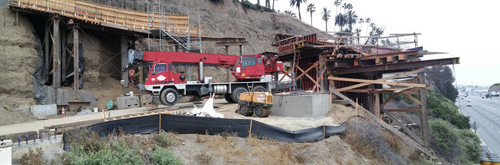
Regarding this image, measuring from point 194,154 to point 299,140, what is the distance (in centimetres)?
364

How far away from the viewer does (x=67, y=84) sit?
19641 millimetres

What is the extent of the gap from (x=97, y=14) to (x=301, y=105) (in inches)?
667

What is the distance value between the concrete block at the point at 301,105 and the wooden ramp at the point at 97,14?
10881mm

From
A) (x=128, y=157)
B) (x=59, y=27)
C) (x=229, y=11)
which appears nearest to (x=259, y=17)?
(x=229, y=11)

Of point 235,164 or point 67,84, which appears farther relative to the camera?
point 67,84

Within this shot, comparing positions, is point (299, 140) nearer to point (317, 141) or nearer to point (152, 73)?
point (317, 141)

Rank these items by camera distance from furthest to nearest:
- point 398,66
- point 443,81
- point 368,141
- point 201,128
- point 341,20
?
point 341,20, point 443,81, point 398,66, point 368,141, point 201,128

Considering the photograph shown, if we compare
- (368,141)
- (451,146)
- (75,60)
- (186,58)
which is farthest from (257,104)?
(451,146)

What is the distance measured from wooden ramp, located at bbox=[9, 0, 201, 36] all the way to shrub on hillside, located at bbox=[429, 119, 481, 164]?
61.0 feet

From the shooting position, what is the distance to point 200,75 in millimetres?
16094

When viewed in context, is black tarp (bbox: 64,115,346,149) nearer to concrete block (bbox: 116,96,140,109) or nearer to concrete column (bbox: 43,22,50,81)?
concrete block (bbox: 116,96,140,109)

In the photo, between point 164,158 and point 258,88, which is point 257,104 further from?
point 164,158

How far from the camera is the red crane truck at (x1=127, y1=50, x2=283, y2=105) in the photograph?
47.2ft

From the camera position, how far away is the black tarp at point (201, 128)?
297 inches
